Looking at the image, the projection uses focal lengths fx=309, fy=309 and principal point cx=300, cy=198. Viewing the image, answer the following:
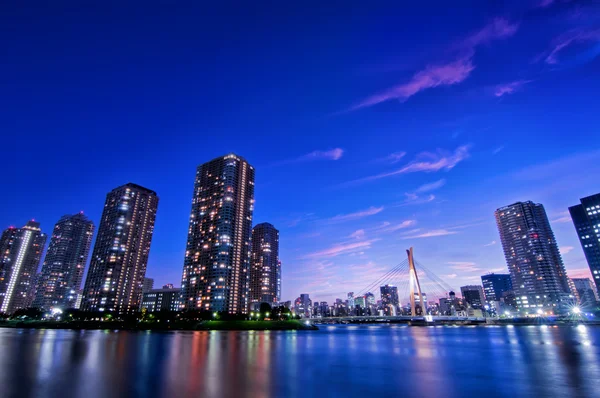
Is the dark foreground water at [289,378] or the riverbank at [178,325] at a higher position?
the riverbank at [178,325]

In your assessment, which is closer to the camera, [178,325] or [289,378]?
[289,378]

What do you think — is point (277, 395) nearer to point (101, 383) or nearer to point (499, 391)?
point (101, 383)

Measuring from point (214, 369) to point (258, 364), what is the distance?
6529 millimetres

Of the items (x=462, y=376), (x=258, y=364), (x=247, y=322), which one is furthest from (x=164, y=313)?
(x=462, y=376)

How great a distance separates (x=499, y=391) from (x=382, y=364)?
1790 centimetres

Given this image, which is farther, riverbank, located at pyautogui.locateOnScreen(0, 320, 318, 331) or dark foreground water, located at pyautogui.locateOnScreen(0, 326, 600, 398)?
riverbank, located at pyautogui.locateOnScreen(0, 320, 318, 331)

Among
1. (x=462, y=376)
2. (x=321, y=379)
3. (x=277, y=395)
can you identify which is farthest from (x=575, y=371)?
(x=277, y=395)

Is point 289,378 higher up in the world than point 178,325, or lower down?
lower down

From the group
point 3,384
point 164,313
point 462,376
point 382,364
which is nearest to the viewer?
point 3,384

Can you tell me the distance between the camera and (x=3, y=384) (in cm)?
2455

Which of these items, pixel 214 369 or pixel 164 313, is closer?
pixel 214 369

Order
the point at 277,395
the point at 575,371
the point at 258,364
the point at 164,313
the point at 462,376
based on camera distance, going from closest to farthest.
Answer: the point at 277,395
the point at 462,376
the point at 575,371
the point at 258,364
the point at 164,313

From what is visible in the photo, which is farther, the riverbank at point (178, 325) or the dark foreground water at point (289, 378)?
the riverbank at point (178, 325)

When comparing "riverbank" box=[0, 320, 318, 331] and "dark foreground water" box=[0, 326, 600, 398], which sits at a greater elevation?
"riverbank" box=[0, 320, 318, 331]
